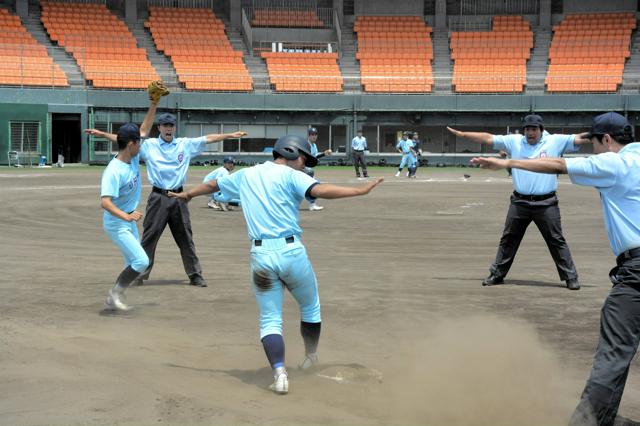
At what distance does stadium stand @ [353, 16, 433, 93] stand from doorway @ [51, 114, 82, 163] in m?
16.2

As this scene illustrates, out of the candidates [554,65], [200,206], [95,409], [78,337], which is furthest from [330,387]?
[554,65]

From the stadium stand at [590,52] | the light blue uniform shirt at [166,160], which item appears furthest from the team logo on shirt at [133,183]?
the stadium stand at [590,52]

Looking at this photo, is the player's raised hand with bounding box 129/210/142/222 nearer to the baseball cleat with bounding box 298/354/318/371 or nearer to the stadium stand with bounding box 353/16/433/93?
the baseball cleat with bounding box 298/354/318/371

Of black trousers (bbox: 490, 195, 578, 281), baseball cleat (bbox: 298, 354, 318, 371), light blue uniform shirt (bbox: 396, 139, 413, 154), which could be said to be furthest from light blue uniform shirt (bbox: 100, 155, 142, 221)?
light blue uniform shirt (bbox: 396, 139, 413, 154)

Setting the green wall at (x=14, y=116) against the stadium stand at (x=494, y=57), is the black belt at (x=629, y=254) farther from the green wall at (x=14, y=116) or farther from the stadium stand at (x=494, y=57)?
the stadium stand at (x=494, y=57)

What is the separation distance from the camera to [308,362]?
668cm

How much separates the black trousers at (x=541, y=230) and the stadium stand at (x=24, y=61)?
36117 millimetres

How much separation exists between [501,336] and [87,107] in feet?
125

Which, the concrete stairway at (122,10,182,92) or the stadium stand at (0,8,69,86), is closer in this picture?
the stadium stand at (0,8,69,86)

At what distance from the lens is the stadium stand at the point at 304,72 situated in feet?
149

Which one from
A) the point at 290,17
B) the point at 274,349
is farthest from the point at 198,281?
the point at 290,17

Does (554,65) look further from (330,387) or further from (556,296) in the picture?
(330,387)

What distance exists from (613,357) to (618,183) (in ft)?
3.63

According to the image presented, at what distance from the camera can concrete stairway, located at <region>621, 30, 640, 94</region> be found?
43812 millimetres
